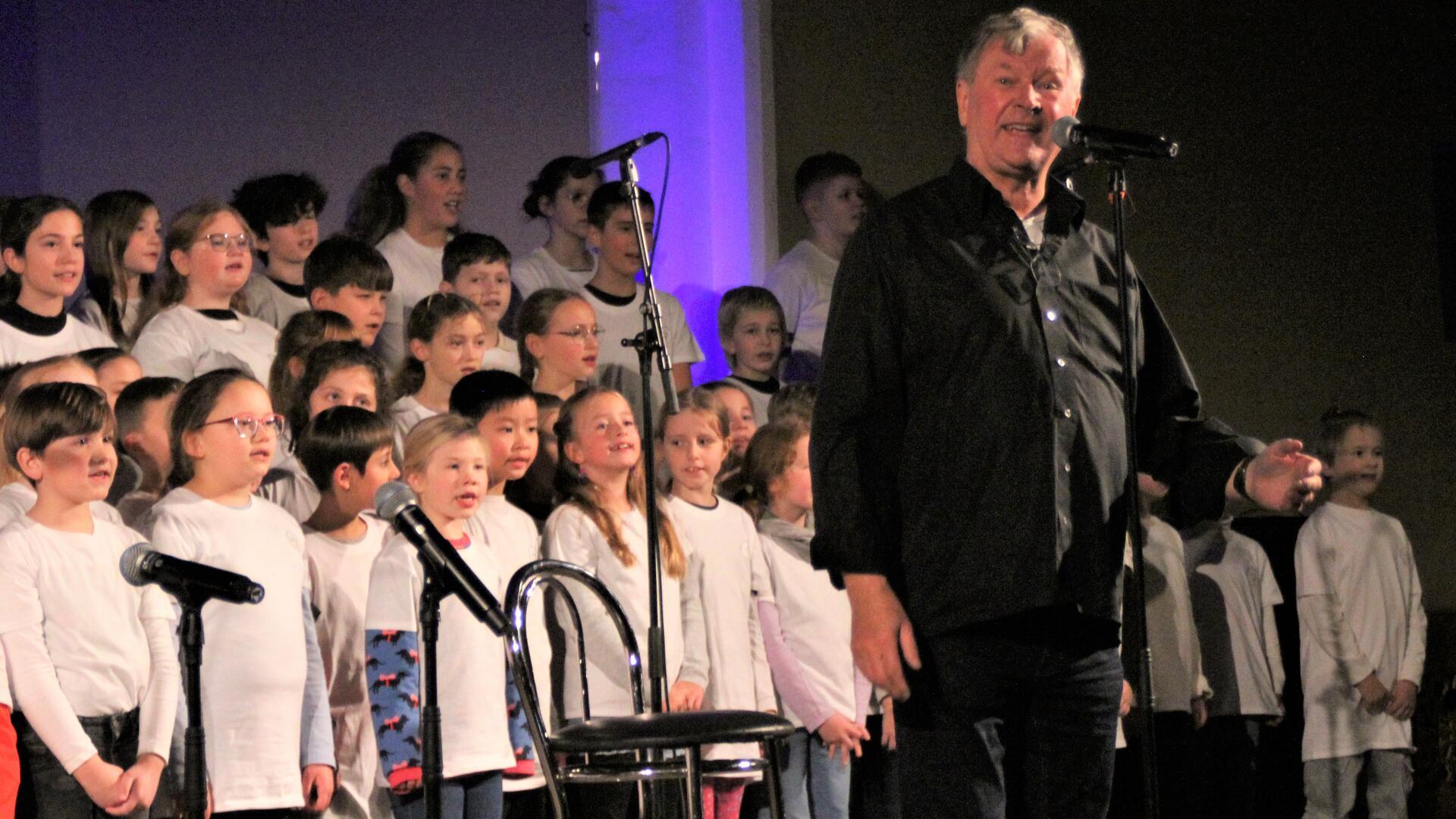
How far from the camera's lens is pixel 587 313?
15.8 feet

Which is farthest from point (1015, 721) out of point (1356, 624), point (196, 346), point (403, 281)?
point (1356, 624)

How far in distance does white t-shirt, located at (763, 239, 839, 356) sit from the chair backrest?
2969 mm

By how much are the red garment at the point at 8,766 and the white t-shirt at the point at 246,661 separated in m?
0.36

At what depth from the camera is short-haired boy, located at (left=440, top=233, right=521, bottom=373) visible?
4.91m

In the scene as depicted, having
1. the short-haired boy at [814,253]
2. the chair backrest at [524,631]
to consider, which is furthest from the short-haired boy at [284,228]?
the chair backrest at [524,631]

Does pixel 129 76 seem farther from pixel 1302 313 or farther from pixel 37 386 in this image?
pixel 1302 313

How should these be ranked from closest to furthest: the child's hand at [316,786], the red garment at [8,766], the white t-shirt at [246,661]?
1. the red garment at [8,766]
2. the white t-shirt at [246,661]
3. the child's hand at [316,786]

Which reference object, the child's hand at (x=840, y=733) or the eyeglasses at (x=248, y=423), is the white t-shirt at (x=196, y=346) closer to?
the eyeglasses at (x=248, y=423)

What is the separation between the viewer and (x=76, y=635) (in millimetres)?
3297

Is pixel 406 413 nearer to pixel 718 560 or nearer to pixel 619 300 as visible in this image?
pixel 718 560

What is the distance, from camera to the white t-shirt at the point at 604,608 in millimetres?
4027

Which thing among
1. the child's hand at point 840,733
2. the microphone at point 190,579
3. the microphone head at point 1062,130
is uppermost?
the microphone head at point 1062,130

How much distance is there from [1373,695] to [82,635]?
4.23 metres

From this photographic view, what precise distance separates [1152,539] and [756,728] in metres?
3.49
